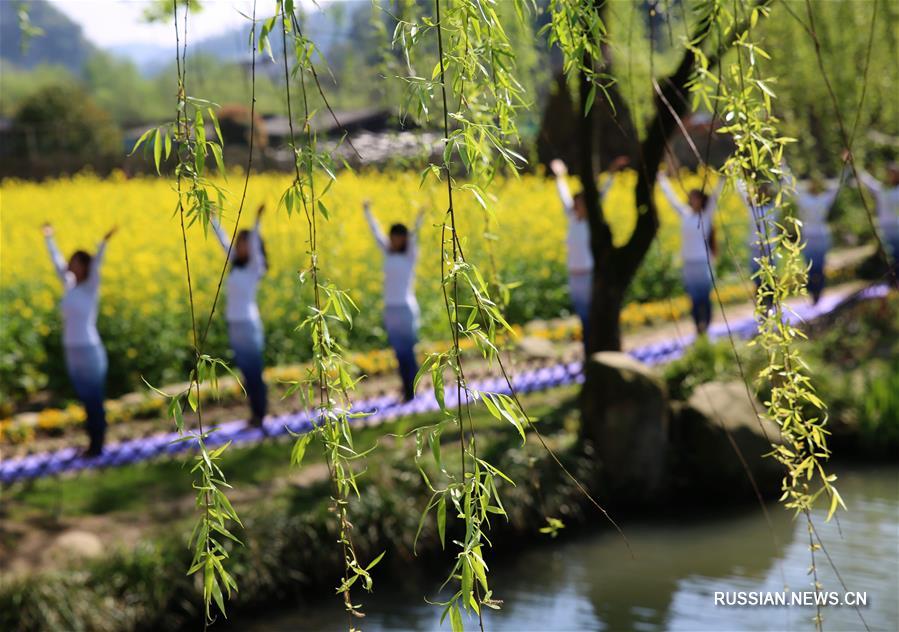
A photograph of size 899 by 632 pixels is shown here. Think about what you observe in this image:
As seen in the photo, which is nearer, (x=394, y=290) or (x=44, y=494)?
(x=44, y=494)

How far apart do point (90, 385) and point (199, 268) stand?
3.82 metres

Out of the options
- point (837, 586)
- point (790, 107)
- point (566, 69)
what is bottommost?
point (837, 586)

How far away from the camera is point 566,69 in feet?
7.93

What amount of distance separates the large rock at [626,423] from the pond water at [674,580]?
257 millimetres

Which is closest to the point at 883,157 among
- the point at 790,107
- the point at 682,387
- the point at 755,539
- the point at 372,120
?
the point at 790,107

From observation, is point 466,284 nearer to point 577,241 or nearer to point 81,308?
point 81,308

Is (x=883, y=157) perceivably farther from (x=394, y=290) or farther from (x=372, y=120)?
(x=372, y=120)

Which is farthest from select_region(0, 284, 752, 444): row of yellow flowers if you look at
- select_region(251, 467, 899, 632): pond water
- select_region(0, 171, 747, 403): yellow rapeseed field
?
select_region(251, 467, 899, 632): pond water

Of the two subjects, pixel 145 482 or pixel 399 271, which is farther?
pixel 399 271

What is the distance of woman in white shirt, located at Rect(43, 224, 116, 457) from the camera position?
7.00m

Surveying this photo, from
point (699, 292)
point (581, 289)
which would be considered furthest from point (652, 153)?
point (699, 292)

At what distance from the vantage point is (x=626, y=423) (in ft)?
22.1

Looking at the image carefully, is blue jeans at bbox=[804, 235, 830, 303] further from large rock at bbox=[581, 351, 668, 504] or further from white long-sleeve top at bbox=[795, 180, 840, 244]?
large rock at bbox=[581, 351, 668, 504]

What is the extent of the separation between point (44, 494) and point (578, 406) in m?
3.31
